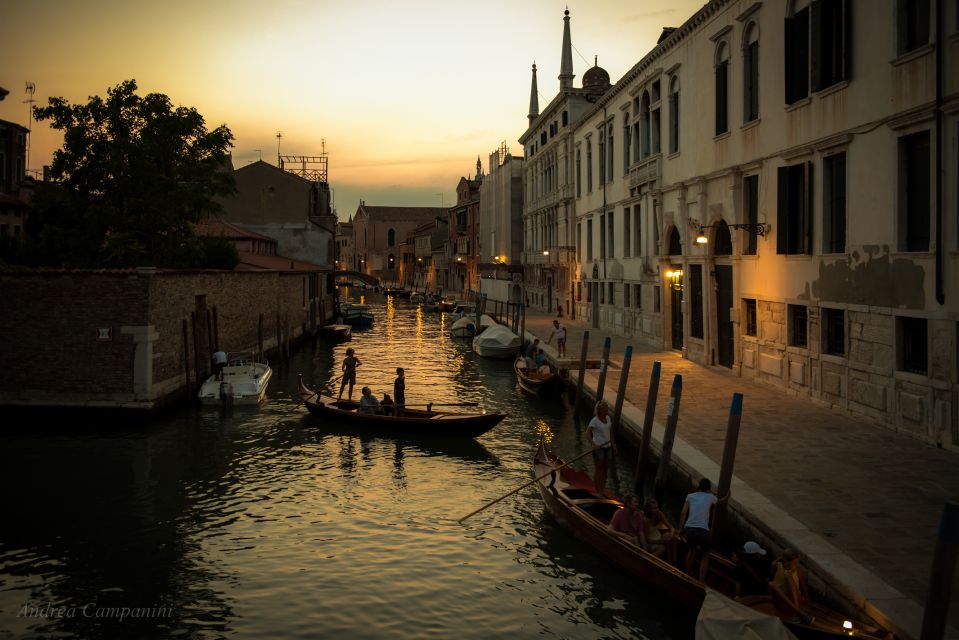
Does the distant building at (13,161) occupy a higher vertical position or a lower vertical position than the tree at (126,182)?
higher

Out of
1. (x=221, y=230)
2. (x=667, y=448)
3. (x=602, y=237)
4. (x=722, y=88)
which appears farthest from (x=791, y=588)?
(x=221, y=230)

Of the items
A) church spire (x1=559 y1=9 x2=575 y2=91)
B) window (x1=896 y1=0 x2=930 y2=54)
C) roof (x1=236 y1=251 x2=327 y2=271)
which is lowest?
roof (x1=236 y1=251 x2=327 y2=271)

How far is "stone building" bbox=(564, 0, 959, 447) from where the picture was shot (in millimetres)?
12625

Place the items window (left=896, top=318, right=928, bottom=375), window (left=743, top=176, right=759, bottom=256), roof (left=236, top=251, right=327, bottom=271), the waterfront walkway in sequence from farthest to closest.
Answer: roof (left=236, top=251, right=327, bottom=271) < window (left=743, top=176, right=759, bottom=256) < window (left=896, top=318, right=928, bottom=375) < the waterfront walkway

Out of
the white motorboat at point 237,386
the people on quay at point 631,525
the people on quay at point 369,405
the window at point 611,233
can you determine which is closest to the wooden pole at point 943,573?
the people on quay at point 631,525

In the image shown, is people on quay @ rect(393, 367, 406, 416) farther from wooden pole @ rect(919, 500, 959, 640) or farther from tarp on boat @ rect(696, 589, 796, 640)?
wooden pole @ rect(919, 500, 959, 640)

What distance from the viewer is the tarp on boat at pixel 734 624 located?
6.75 metres

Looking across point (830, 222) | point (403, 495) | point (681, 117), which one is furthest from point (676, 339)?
point (403, 495)

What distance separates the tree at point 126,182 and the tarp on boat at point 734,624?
2278cm

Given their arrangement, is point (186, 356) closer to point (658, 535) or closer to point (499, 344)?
point (499, 344)

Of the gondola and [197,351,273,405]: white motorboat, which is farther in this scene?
[197,351,273,405]: white motorboat

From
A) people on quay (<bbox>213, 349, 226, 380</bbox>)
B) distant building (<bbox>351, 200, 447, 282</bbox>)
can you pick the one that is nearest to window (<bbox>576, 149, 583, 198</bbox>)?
people on quay (<bbox>213, 349, 226, 380</bbox>)

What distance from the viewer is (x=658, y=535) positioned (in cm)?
1002

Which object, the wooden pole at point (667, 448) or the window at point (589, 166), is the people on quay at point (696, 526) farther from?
the window at point (589, 166)
